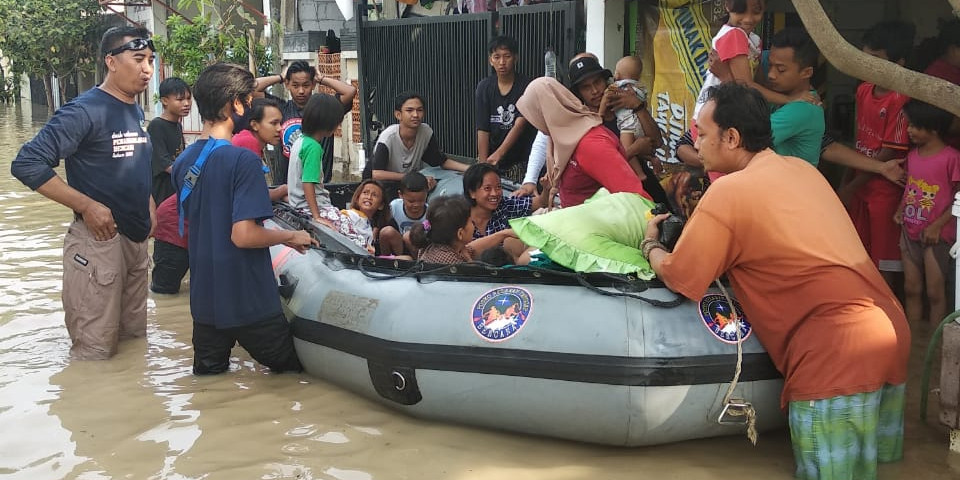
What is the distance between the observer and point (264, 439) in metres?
4.34

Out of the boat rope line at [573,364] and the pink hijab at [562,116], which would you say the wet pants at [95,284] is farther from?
the pink hijab at [562,116]

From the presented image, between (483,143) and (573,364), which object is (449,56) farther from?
(573,364)

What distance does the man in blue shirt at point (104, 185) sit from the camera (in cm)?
512

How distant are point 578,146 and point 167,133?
3.81m

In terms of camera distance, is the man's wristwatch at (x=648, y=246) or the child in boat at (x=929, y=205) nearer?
the man's wristwatch at (x=648, y=246)

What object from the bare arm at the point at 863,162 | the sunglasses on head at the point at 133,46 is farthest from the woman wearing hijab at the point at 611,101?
the sunglasses on head at the point at 133,46

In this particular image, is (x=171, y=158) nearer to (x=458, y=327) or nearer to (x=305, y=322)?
(x=305, y=322)

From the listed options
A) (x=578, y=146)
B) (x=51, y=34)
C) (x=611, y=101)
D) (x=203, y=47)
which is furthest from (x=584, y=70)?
(x=51, y=34)

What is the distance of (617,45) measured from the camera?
755 cm

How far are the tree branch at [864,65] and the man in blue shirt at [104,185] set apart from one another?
11.5 ft

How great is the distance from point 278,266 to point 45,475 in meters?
1.82

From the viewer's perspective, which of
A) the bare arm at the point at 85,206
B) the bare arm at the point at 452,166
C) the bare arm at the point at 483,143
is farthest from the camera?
the bare arm at the point at 483,143

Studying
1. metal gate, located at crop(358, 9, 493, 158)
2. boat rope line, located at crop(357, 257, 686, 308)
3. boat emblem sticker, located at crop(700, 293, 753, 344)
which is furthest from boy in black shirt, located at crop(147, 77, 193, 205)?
boat emblem sticker, located at crop(700, 293, 753, 344)

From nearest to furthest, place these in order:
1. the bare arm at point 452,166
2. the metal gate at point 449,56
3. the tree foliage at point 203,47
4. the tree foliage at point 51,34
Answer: the bare arm at point 452,166 → the metal gate at point 449,56 → the tree foliage at point 203,47 → the tree foliage at point 51,34
